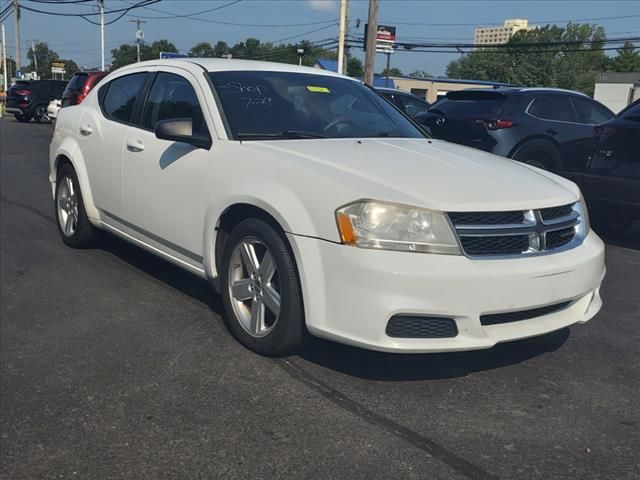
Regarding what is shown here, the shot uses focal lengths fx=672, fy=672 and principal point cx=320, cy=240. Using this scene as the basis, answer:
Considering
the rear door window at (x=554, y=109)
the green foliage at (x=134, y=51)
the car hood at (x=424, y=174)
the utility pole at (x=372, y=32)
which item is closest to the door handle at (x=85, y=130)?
the car hood at (x=424, y=174)

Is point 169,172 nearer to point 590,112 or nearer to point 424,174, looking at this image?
point 424,174

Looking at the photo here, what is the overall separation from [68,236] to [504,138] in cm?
516

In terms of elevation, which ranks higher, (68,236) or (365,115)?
(365,115)

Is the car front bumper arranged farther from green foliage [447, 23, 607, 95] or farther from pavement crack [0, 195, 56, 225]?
green foliage [447, 23, 607, 95]

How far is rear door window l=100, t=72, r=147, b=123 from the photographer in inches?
199

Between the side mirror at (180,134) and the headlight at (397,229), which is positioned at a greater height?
the side mirror at (180,134)

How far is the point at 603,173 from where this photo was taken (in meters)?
6.35

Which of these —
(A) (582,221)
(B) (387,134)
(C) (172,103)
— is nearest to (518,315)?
(A) (582,221)

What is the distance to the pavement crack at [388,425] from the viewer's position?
265cm

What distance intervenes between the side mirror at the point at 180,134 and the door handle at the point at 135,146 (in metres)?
0.63

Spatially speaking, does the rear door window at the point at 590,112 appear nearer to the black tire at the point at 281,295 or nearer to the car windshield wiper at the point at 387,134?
the car windshield wiper at the point at 387,134

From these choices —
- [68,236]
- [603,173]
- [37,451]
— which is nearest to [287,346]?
[37,451]

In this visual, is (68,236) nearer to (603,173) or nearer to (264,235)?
(264,235)

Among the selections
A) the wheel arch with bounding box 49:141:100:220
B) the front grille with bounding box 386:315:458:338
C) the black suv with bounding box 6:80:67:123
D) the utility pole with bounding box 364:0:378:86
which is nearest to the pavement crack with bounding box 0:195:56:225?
the wheel arch with bounding box 49:141:100:220
